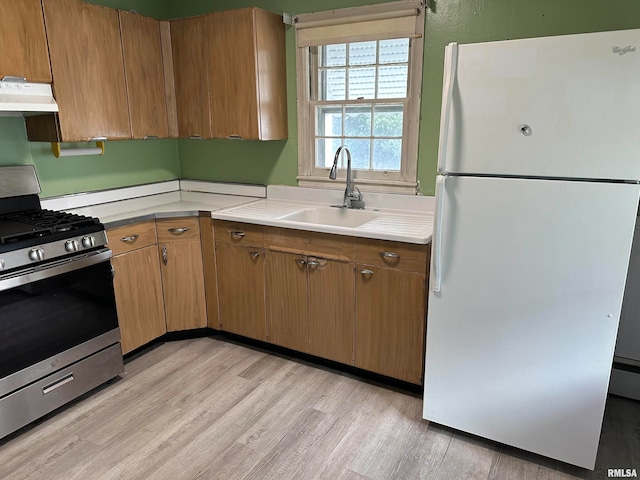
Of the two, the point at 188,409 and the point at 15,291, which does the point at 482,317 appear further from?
the point at 15,291

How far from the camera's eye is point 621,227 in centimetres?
162

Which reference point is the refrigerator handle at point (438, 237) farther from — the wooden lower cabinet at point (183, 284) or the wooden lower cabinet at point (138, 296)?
the wooden lower cabinet at point (138, 296)

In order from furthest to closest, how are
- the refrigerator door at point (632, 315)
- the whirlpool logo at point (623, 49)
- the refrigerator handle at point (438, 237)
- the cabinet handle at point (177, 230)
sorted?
1. the cabinet handle at point (177, 230)
2. the refrigerator door at point (632, 315)
3. the refrigerator handle at point (438, 237)
4. the whirlpool logo at point (623, 49)

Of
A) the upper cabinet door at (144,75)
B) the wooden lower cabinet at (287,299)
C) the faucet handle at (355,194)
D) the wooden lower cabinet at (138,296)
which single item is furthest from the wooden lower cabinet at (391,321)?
the upper cabinet door at (144,75)

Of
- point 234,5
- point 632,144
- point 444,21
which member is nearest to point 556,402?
point 632,144

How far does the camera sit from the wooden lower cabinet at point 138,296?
2688 mm

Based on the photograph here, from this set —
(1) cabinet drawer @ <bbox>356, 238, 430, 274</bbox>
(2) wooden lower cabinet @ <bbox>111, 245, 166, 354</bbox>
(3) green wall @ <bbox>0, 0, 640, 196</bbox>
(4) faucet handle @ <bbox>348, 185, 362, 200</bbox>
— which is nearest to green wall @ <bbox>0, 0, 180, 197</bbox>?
(3) green wall @ <bbox>0, 0, 640, 196</bbox>

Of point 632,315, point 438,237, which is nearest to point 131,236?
point 438,237

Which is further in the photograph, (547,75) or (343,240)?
(343,240)

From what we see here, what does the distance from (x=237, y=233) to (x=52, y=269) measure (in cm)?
103

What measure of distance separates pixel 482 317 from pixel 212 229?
5.80ft

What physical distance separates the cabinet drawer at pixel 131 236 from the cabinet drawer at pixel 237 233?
0.40m

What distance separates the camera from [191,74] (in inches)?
117

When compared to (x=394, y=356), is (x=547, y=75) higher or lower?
higher
